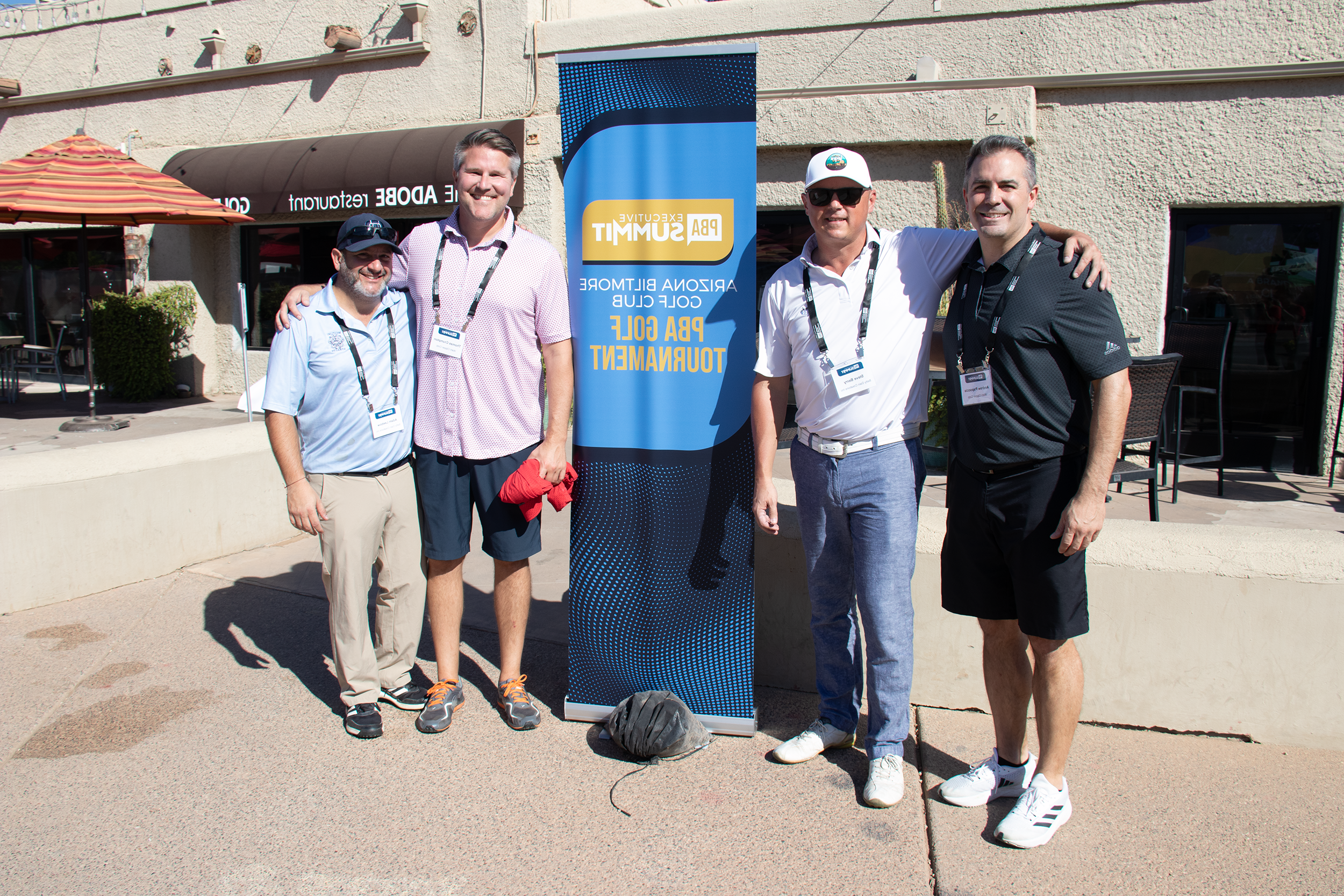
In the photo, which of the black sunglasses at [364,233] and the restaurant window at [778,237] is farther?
the restaurant window at [778,237]

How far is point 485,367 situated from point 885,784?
2025mm

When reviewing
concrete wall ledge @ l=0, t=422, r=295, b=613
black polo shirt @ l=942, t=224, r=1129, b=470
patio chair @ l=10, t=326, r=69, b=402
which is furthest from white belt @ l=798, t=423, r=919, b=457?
patio chair @ l=10, t=326, r=69, b=402

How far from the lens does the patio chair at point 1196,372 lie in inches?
259

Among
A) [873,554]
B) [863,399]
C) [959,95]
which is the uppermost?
[959,95]

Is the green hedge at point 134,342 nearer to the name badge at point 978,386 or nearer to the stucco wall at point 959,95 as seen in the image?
the stucco wall at point 959,95

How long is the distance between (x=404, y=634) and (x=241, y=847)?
111 centimetres

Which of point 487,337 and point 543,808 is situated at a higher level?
point 487,337

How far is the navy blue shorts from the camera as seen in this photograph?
3.46m

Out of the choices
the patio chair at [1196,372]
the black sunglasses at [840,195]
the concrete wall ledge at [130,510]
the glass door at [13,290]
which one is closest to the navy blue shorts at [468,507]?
the black sunglasses at [840,195]

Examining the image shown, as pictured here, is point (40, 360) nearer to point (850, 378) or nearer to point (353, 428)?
point (353, 428)

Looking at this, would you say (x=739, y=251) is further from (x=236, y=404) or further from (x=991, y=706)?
(x=236, y=404)

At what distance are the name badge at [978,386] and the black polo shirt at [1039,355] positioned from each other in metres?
0.02

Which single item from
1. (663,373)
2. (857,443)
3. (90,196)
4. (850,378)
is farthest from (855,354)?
(90,196)

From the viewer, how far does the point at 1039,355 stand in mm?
2633
